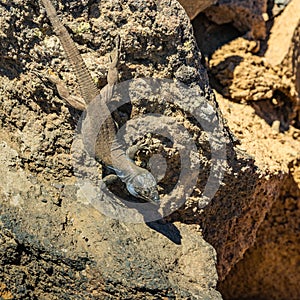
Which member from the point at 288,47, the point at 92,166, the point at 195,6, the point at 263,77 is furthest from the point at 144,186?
the point at 288,47

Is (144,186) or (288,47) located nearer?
(144,186)

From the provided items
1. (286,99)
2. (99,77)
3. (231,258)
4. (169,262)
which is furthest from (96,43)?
(286,99)

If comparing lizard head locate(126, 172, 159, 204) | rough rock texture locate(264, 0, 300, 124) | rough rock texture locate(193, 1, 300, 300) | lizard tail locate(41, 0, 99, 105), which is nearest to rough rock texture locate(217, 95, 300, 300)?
rough rock texture locate(193, 1, 300, 300)

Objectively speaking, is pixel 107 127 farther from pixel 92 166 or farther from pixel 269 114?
pixel 269 114

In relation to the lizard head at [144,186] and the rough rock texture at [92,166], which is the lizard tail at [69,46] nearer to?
the rough rock texture at [92,166]

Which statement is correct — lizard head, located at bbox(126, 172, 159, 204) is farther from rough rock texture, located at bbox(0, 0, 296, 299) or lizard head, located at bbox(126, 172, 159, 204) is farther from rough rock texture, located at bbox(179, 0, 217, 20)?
rough rock texture, located at bbox(179, 0, 217, 20)
